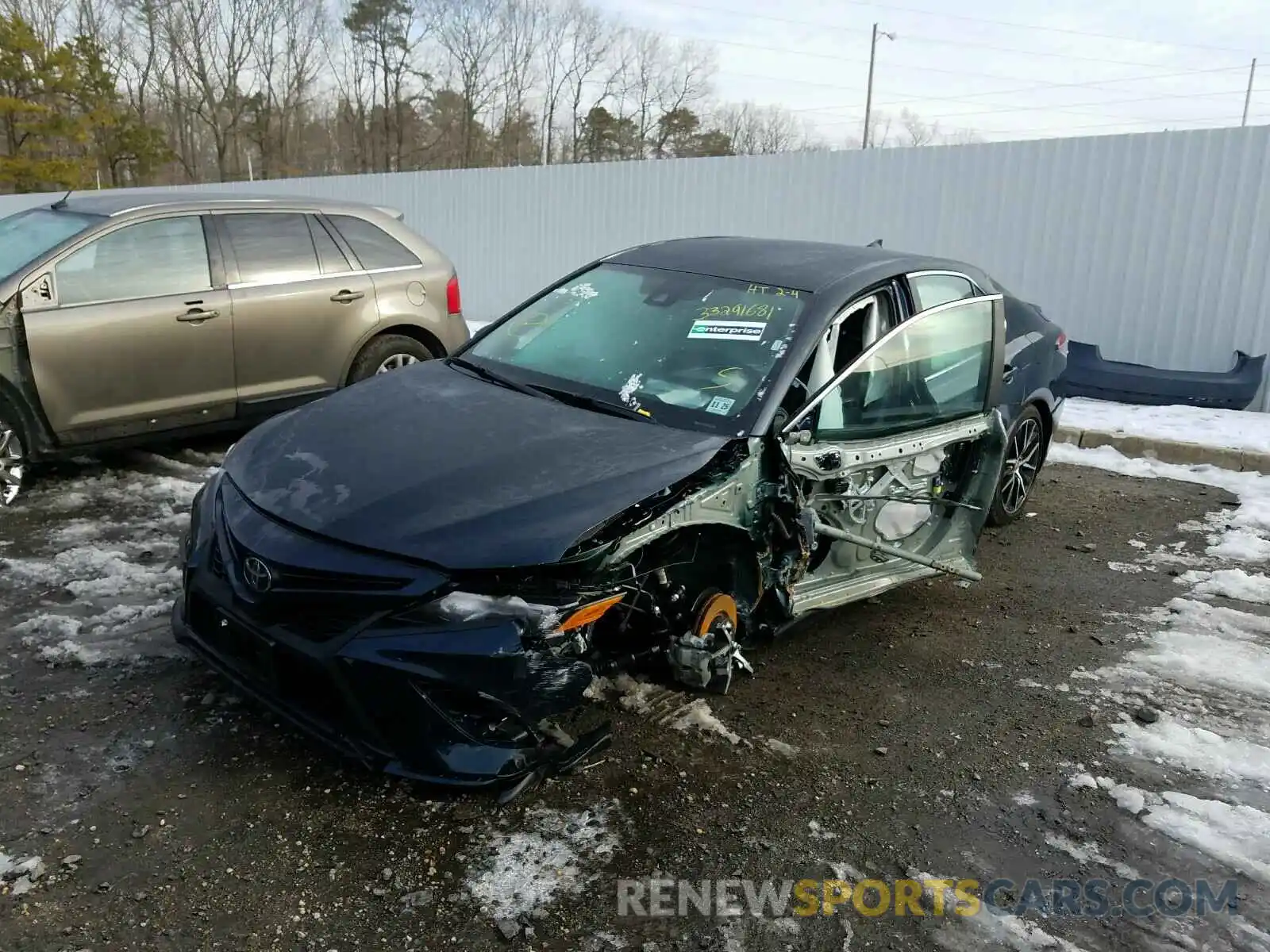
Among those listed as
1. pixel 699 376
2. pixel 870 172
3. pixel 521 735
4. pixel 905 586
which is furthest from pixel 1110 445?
pixel 521 735

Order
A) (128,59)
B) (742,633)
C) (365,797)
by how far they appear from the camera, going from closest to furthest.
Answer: (365,797) < (742,633) < (128,59)

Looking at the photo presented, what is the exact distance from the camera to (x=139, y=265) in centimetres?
567

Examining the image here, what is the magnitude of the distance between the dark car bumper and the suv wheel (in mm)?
3286

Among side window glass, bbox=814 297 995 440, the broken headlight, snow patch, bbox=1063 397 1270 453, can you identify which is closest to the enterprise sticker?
side window glass, bbox=814 297 995 440

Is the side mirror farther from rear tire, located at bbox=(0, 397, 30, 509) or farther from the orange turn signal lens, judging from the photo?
the orange turn signal lens

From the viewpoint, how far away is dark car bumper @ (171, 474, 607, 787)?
8.60ft

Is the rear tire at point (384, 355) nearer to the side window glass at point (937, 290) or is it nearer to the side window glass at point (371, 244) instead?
the side window glass at point (371, 244)

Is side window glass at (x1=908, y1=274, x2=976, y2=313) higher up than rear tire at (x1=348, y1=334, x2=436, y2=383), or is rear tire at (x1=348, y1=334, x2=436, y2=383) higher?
side window glass at (x1=908, y1=274, x2=976, y2=313)

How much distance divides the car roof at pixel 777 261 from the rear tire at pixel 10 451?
3406 millimetres

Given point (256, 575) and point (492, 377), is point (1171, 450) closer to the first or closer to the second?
point (492, 377)

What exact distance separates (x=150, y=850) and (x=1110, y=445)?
289 inches

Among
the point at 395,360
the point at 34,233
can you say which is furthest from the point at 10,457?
the point at 395,360

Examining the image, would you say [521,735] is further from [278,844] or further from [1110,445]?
[1110,445]

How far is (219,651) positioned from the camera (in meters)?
3.01
